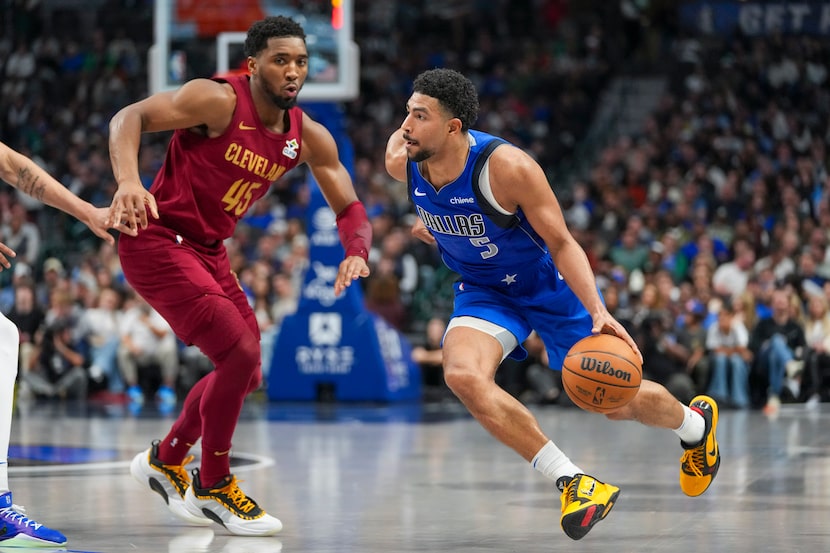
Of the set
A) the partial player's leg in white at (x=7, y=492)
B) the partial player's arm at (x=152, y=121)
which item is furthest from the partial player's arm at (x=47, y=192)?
the partial player's leg in white at (x=7, y=492)

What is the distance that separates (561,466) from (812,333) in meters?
8.31

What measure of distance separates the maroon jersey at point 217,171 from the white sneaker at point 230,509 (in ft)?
3.63

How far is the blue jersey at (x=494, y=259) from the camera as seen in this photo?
5738 millimetres

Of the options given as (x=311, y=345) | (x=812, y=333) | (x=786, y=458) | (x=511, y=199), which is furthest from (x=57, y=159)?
(x=511, y=199)

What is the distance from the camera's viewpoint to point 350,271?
19.4 feet

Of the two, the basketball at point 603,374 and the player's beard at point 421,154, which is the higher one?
the player's beard at point 421,154

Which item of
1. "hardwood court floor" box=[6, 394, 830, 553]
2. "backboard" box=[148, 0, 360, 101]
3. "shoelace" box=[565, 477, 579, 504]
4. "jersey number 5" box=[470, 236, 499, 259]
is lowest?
"hardwood court floor" box=[6, 394, 830, 553]

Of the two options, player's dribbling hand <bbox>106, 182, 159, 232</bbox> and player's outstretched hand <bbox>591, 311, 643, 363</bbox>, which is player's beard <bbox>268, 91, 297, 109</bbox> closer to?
player's dribbling hand <bbox>106, 182, 159, 232</bbox>

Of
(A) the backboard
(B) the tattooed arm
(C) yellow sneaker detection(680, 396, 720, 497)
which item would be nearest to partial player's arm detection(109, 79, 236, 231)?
(B) the tattooed arm

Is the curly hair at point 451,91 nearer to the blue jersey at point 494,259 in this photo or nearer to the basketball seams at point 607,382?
the blue jersey at point 494,259

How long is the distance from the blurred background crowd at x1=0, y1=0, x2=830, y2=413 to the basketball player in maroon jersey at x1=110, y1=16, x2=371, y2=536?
734 cm

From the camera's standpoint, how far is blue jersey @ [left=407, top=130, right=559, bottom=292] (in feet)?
18.8

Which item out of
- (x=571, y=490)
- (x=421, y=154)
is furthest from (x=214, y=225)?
(x=571, y=490)

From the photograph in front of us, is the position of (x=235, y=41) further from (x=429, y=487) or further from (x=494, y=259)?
(x=494, y=259)
